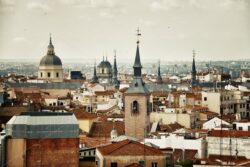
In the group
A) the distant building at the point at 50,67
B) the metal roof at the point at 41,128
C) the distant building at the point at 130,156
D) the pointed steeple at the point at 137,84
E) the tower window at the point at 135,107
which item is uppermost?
the distant building at the point at 50,67

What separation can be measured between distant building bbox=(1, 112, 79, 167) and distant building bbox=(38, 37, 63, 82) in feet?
145

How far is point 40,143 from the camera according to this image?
20.1 meters

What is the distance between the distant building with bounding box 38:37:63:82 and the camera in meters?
64.9

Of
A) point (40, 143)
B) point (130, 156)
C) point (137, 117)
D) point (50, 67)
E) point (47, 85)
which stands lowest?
point (130, 156)

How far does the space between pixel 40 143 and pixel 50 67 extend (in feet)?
150

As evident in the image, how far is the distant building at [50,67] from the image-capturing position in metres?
64.9

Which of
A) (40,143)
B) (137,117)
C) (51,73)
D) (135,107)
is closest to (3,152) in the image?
(40,143)

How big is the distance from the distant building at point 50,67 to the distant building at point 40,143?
4409 centimetres

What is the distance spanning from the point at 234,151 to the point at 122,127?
9.68 metres

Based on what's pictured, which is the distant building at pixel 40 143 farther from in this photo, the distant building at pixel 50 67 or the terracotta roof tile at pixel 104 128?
the distant building at pixel 50 67

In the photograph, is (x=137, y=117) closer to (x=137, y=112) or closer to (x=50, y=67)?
(x=137, y=112)

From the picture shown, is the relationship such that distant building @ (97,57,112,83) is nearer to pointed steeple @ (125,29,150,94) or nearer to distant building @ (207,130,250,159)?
pointed steeple @ (125,29,150,94)

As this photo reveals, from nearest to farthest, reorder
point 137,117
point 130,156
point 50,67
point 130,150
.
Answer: point 130,156 < point 130,150 < point 137,117 < point 50,67

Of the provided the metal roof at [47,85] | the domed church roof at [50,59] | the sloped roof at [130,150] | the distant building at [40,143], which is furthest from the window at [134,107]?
the domed church roof at [50,59]
